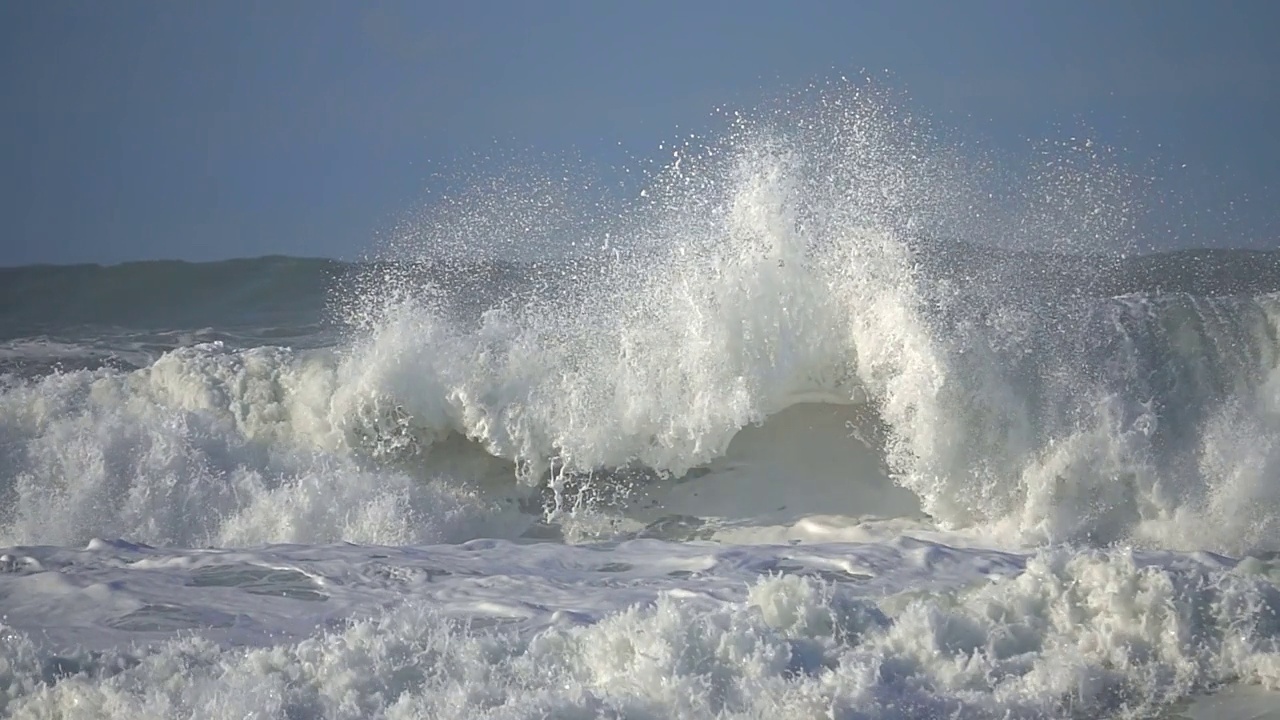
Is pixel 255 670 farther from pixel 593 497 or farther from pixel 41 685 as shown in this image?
pixel 593 497

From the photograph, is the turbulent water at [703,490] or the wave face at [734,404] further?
the wave face at [734,404]

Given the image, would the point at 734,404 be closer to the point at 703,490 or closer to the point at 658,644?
the point at 703,490

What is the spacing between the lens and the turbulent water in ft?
14.0

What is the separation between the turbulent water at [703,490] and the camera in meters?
4.28

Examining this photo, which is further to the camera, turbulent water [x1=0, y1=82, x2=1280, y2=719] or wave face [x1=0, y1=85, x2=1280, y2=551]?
wave face [x1=0, y1=85, x2=1280, y2=551]

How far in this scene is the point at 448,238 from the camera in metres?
11.5

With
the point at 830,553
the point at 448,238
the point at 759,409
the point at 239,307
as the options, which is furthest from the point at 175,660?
the point at 239,307

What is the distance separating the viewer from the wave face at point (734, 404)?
715 cm

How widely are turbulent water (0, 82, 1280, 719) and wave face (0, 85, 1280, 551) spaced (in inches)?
0.9

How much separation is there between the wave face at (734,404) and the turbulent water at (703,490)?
0.02 meters

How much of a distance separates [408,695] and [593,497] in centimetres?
364

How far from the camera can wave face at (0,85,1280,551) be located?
715 centimetres

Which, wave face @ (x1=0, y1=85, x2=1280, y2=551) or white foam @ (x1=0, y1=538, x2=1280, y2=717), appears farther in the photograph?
wave face @ (x1=0, y1=85, x2=1280, y2=551)

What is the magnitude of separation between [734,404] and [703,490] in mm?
590
